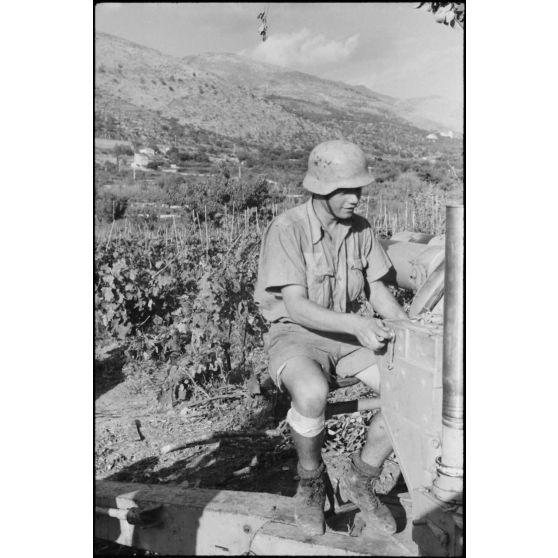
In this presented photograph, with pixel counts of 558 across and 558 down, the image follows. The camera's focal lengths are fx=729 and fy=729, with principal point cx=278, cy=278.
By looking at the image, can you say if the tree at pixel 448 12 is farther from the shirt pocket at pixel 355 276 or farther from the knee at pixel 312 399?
the knee at pixel 312 399

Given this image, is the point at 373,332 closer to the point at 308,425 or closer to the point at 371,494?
the point at 308,425

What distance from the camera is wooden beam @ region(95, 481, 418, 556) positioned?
2729mm

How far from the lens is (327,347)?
10.6 ft

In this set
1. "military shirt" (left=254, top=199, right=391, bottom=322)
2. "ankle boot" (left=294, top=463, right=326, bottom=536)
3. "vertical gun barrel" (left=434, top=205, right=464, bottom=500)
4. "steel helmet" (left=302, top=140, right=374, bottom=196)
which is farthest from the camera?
"military shirt" (left=254, top=199, right=391, bottom=322)

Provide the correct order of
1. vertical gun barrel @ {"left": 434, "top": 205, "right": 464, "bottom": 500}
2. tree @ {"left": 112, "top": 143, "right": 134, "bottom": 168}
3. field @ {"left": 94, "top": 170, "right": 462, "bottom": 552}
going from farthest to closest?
tree @ {"left": 112, "top": 143, "right": 134, "bottom": 168}
field @ {"left": 94, "top": 170, "right": 462, "bottom": 552}
vertical gun barrel @ {"left": 434, "top": 205, "right": 464, "bottom": 500}

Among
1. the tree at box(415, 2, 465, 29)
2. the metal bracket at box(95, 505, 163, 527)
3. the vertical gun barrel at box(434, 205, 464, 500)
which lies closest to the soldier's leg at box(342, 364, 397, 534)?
the vertical gun barrel at box(434, 205, 464, 500)

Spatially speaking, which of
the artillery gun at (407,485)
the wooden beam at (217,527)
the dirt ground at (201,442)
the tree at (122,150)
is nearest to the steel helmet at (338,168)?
the artillery gun at (407,485)

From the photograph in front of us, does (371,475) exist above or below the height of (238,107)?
below

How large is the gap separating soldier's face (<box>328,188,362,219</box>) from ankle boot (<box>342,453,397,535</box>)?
41.2 inches

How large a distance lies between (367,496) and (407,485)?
0.97 feet

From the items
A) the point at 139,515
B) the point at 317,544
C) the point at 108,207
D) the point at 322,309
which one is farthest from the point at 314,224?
the point at 108,207

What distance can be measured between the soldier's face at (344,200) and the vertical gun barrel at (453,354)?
34.4 inches

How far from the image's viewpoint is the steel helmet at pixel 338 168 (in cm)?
294

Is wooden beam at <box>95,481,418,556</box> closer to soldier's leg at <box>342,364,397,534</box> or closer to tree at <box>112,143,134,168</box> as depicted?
soldier's leg at <box>342,364,397,534</box>
